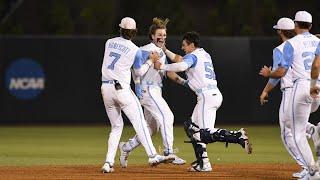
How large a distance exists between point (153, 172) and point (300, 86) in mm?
2647

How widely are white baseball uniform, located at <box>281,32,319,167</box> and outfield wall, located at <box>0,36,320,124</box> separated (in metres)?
11.7

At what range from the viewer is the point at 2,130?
2175 cm

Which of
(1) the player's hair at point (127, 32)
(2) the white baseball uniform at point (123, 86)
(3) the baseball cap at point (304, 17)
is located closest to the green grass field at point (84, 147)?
(2) the white baseball uniform at point (123, 86)

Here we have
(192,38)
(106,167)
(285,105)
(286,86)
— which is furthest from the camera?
(192,38)

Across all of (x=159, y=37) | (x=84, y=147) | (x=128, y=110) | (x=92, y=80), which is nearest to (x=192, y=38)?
(x=159, y=37)

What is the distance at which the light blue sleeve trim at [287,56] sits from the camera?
434 inches

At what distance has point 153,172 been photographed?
1259 cm

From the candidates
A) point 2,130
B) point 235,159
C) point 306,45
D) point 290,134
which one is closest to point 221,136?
point 290,134

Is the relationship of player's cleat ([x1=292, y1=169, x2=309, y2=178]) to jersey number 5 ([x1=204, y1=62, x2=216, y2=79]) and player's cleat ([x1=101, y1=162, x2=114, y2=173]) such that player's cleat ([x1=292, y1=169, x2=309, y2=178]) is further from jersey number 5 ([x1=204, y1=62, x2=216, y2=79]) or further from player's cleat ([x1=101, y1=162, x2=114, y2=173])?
player's cleat ([x1=101, y1=162, x2=114, y2=173])

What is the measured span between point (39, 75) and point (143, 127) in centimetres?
1097

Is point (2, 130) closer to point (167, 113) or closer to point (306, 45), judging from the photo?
point (167, 113)

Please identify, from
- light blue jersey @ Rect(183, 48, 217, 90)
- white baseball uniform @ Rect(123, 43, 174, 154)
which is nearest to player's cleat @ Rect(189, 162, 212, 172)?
white baseball uniform @ Rect(123, 43, 174, 154)

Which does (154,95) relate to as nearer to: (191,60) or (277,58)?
(191,60)

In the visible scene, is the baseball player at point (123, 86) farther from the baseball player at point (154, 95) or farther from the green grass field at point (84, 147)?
the green grass field at point (84, 147)
